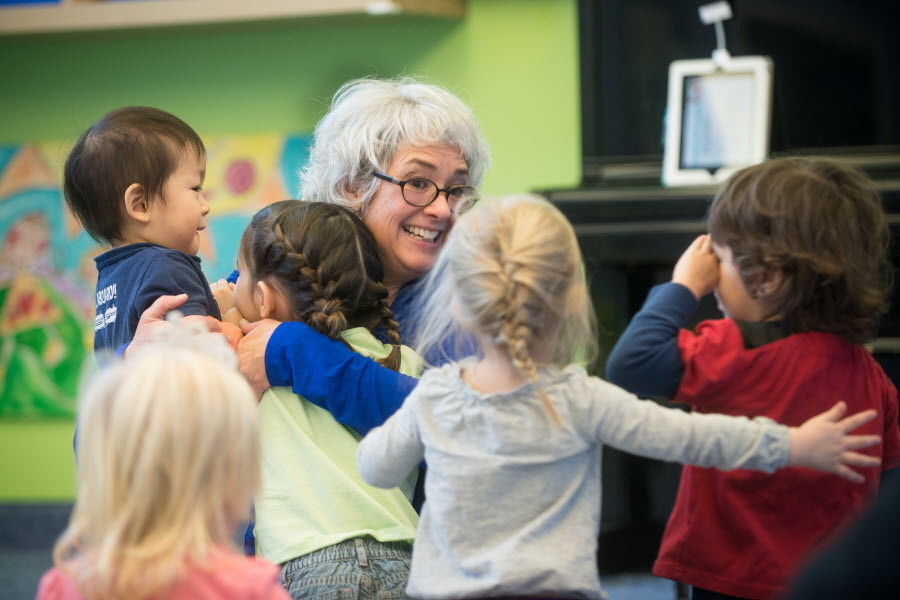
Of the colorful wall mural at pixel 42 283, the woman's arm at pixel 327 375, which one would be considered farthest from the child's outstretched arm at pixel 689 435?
the colorful wall mural at pixel 42 283

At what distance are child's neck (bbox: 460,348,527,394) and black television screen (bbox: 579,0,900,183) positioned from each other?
6.00 feet

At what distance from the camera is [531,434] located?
1.08m

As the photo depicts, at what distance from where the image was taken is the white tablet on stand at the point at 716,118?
2570 millimetres

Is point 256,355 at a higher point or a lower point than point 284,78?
lower

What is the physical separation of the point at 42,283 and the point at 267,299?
8.15 ft

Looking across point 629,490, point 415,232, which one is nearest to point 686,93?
point 629,490

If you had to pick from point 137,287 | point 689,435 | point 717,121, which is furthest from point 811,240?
point 717,121

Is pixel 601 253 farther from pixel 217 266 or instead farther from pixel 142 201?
pixel 217 266

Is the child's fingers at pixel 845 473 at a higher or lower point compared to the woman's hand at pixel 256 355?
lower

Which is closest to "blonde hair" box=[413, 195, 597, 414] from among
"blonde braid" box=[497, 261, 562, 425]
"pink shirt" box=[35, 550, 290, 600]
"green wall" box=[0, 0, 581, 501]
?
"blonde braid" box=[497, 261, 562, 425]

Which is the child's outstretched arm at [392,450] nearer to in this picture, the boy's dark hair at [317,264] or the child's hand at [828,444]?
the boy's dark hair at [317,264]

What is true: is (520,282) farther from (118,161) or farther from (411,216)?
(118,161)

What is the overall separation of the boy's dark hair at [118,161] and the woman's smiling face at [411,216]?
356 millimetres

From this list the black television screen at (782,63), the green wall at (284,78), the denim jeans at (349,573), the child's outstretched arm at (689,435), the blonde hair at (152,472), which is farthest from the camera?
the green wall at (284,78)
